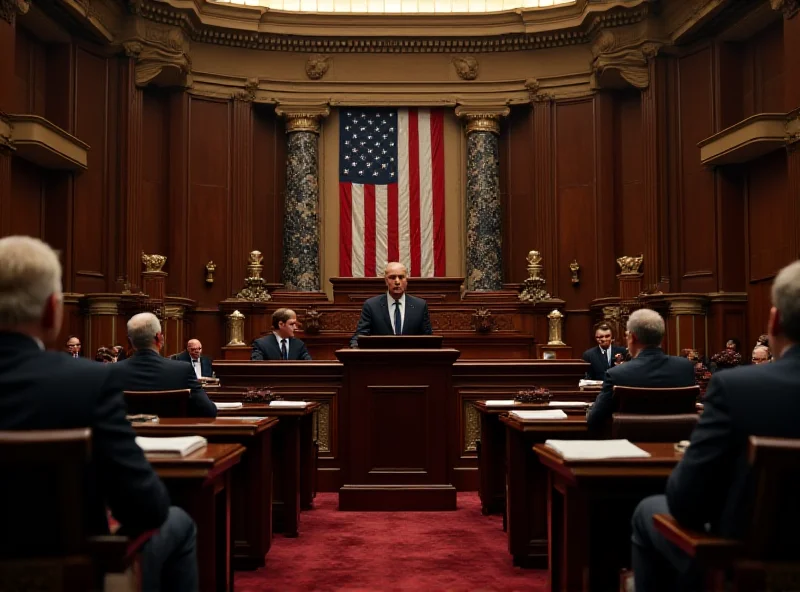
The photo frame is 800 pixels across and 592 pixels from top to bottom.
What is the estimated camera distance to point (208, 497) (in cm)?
369

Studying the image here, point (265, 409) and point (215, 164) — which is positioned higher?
point (215, 164)

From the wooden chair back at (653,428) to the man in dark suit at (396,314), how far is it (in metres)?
3.87

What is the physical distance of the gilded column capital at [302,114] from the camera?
1698cm

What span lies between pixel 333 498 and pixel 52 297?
5633 millimetres

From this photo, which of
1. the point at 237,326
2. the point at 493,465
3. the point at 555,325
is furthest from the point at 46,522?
the point at 555,325

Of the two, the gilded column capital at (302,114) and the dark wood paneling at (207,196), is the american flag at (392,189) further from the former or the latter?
the dark wood paneling at (207,196)

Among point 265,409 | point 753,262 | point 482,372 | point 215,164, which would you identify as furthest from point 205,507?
point 215,164

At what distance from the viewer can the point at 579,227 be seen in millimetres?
16719

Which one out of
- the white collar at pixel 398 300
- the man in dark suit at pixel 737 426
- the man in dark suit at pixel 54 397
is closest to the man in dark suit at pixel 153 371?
the man in dark suit at pixel 54 397

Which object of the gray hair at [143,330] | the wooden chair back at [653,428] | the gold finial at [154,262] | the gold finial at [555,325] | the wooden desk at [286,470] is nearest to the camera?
the wooden chair back at [653,428]

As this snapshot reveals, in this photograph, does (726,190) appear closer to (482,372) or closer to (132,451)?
(482,372)

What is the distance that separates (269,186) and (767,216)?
8.95 m

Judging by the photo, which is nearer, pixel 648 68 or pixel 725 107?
pixel 725 107

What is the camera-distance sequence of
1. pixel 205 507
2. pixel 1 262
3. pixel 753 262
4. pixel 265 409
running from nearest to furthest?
pixel 1 262 < pixel 205 507 < pixel 265 409 < pixel 753 262
